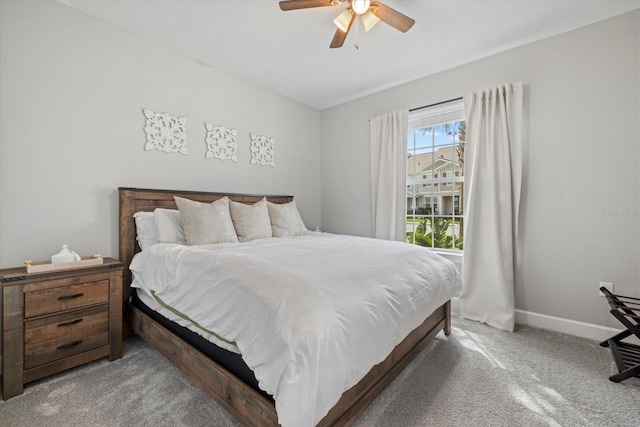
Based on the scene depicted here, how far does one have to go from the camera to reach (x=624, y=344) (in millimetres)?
2012

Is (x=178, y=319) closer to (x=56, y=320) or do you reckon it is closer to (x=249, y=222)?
(x=56, y=320)

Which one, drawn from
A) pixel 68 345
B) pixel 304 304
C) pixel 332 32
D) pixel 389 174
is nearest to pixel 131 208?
pixel 68 345

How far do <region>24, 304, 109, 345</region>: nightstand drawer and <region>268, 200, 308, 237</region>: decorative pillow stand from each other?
5.05ft

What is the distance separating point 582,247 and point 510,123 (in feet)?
4.14

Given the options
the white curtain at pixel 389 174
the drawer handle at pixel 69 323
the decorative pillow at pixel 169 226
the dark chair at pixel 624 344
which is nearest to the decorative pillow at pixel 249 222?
the decorative pillow at pixel 169 226

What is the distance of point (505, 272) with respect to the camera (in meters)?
2.56

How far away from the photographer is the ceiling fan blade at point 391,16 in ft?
6.03

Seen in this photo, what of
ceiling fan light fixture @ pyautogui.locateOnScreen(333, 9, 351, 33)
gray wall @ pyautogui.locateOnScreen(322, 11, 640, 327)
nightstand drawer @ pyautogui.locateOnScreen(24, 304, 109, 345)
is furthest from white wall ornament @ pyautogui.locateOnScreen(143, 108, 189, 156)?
gray wall @ pyautogui.locateOnScreen(322, 11, 640, 327)

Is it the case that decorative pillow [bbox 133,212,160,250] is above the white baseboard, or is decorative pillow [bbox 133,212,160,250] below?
above

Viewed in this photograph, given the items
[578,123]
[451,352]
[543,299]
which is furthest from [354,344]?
[578,123]

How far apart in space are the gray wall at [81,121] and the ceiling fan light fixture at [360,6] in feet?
5.91

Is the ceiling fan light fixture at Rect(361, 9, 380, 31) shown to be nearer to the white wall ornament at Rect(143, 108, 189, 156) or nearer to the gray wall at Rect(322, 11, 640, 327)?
the gray wall at Rect(322, 11, 640, 327)

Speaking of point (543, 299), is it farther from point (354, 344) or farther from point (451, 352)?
point (354, 344)

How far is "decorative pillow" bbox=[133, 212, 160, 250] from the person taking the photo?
2.28 meters
